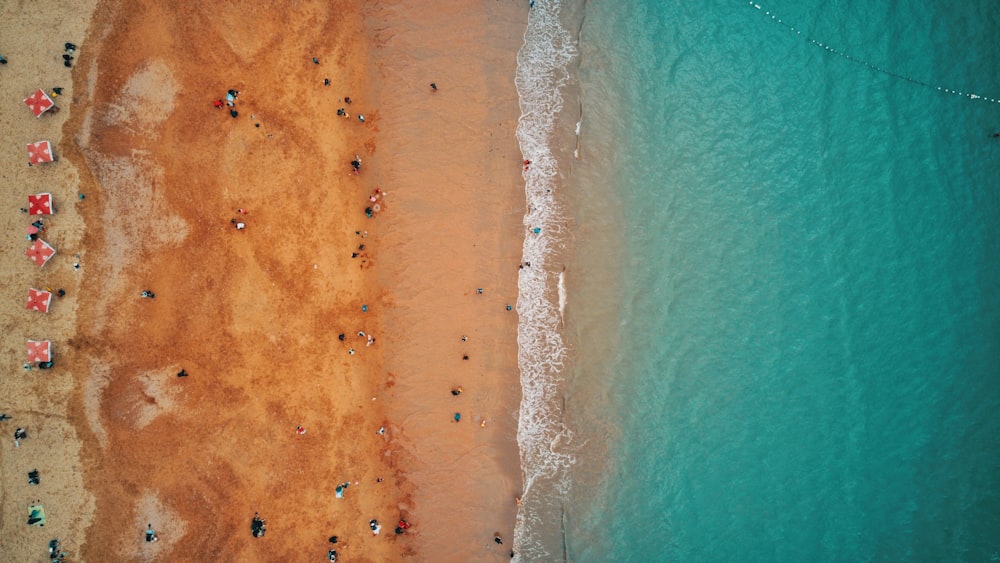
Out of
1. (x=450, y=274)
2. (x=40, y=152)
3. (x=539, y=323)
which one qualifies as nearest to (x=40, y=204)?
(x=40, y=152)

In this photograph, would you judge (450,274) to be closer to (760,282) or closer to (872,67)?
(760,282)

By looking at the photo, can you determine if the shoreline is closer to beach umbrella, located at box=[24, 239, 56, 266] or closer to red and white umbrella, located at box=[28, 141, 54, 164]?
red and white umbrella, located at box=[28, 141, 54, 164]

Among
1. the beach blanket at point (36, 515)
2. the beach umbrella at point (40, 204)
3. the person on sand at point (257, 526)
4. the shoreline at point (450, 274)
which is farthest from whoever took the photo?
the shoreline at point (450, 274)

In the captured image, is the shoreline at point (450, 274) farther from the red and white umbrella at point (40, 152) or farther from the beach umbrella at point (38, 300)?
the beach umbrella at point (38, 300)

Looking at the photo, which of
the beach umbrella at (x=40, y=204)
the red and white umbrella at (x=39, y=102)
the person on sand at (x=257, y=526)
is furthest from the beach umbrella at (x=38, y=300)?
the person on sand at (x=257, y=526)

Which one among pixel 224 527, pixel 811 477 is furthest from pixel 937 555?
pixel 224 527

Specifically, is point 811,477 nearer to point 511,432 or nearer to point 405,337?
point 511,432
